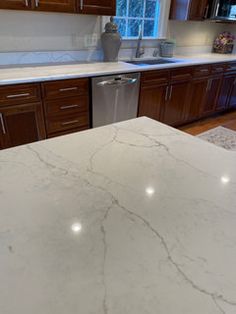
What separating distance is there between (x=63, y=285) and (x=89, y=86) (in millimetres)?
2167

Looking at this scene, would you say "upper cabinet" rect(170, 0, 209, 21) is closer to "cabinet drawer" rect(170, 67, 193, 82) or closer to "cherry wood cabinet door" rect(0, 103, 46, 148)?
"cabinet drawer" rect(170, 67, 193, 82)

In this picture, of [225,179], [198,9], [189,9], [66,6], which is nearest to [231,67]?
[198,9]

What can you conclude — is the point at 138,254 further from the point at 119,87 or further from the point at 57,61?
the point at 57,61

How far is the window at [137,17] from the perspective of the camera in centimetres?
318

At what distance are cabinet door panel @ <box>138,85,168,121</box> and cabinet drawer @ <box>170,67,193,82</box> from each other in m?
0.17

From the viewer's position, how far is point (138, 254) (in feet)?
1.78

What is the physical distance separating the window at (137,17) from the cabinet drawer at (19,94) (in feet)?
5.65

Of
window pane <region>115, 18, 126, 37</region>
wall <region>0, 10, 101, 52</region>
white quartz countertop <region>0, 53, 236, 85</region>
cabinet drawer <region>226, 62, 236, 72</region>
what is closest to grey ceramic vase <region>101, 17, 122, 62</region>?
white quartz countertop <region>0, 53, 236, 85</region>

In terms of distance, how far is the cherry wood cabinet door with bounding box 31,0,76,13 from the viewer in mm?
2133

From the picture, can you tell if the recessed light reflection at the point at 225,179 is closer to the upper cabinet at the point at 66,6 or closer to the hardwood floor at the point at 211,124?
the upper cabinet at the point at 66,6

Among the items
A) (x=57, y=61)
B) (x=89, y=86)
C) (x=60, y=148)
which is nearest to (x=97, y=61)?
(x=57, y=61)

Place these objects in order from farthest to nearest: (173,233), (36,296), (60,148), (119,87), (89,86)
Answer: (119,87), (89,86), (60,148), (173,233), (36,296)

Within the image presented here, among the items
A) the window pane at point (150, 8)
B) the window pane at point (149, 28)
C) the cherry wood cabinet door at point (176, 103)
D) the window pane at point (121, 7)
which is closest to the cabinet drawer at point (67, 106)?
the cherry wood cabinet door at point (176, 103)

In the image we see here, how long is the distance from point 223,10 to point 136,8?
49.9 inches
